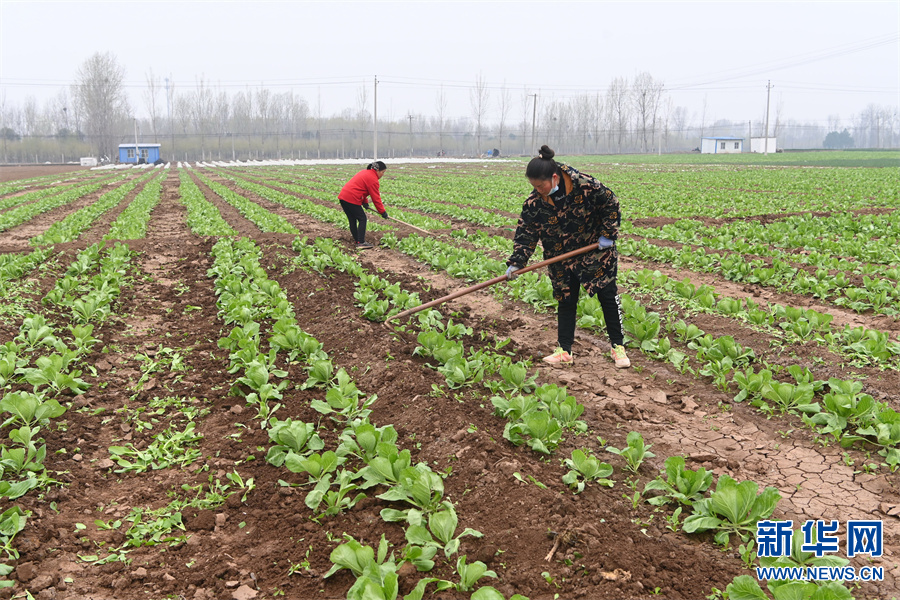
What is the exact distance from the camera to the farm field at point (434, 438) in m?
3.08

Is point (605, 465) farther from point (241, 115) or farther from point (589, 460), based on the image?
point (241, 115)

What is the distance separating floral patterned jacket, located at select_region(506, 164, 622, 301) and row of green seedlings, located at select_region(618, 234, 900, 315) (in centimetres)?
396

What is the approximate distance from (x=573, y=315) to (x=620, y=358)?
0.58 meters

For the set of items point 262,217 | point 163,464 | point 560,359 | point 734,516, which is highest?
point 262,217

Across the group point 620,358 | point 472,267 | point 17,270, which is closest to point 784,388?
point 620,358

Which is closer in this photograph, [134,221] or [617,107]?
[134,221]

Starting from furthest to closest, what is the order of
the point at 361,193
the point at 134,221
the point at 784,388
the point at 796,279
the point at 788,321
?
the point at 134,221
the point at 361,193
the point at 796,279
the point at 788,321
the point at 784,388

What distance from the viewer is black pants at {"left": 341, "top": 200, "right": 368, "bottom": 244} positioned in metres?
12.2

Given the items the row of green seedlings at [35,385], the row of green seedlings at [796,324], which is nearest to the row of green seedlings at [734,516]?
the row of green seedlings at [796,324]

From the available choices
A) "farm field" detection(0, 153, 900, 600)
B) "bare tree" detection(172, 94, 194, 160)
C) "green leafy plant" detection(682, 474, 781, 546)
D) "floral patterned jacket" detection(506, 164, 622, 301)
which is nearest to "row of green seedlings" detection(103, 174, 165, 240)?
"farm field" detection(0, 153, 900, 600)

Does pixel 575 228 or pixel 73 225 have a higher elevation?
pixel 575 228

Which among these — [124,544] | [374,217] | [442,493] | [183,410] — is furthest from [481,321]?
[374,217]

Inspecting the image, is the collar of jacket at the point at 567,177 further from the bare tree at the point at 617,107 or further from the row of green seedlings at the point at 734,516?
the bare tree at the point at 617,107

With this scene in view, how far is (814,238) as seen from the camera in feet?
38.0
